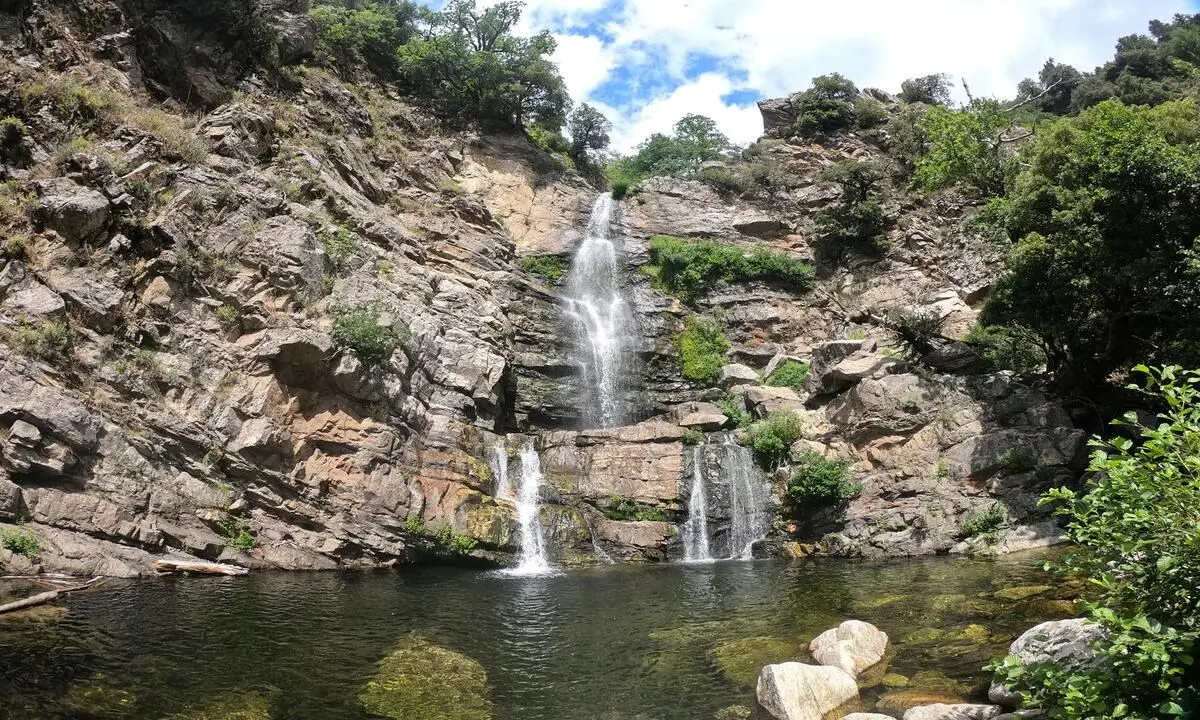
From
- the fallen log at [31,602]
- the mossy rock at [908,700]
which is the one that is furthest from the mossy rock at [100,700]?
the mossy rock at [908,700]

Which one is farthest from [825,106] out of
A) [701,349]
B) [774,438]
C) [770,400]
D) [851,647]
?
[851,647]

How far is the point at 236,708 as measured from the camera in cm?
905

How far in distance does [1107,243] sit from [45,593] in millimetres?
26381

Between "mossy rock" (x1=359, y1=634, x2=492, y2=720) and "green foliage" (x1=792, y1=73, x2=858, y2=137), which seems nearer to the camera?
"mossy rock" (x1=359, y1=634, x2=492, y2=720)

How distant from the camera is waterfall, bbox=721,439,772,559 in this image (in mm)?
24062

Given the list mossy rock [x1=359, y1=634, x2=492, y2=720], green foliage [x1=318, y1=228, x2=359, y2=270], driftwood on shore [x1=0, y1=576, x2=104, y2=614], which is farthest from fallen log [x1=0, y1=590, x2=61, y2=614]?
green foliage [x1=318, y1=228, x2=359, y2=270]

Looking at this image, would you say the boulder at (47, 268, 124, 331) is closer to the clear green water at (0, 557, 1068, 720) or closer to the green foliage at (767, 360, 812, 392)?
the clear green water at (0, 557, 1068, 720)

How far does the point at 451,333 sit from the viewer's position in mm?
27094

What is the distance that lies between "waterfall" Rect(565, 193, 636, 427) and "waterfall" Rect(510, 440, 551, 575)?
5055 mm

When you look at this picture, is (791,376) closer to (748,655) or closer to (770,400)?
(770,400)

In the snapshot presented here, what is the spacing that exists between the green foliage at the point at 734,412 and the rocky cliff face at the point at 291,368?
54 cm

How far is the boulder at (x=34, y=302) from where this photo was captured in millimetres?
18031

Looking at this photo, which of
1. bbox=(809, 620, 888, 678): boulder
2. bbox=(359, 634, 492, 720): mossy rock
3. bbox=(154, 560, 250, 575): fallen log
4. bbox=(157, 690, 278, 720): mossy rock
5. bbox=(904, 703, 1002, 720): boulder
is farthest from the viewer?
bbox=(154, 560, 250, 575): fallen log

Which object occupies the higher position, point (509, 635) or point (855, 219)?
point (855, 219)
